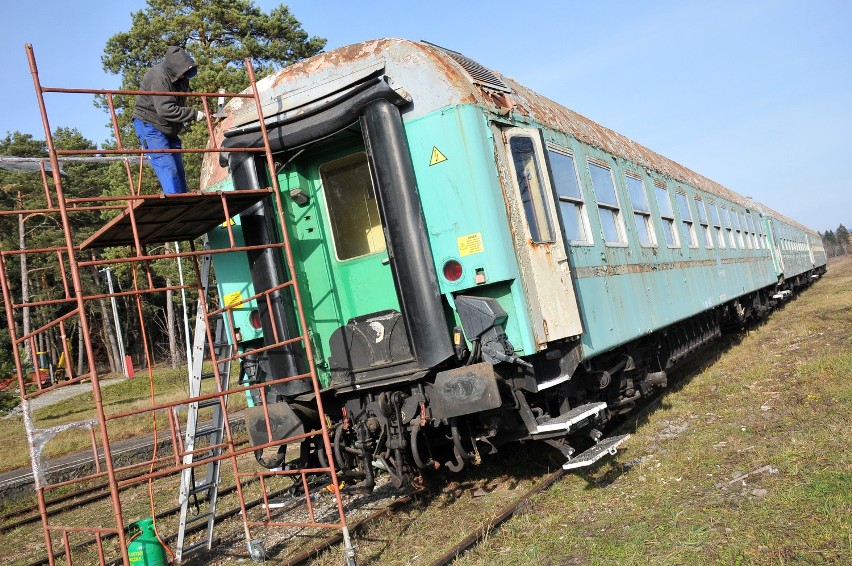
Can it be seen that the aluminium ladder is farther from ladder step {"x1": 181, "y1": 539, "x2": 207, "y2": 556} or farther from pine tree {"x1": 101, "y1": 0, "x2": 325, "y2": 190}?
pine tree {"x1": 101, "y1": 0, "x2": 325, "y2": 190}

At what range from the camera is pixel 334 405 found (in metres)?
6.35

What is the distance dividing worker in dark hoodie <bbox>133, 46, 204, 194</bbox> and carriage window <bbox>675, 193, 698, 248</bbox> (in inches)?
320

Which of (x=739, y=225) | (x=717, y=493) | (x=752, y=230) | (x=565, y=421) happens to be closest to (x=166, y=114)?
(x=565, y=421)

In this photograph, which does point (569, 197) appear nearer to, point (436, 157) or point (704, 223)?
point (436, 157)

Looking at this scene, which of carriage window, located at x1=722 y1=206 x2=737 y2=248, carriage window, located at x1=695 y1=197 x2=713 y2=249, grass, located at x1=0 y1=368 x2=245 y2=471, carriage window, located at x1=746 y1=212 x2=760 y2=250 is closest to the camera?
carriage window, located at x1=695 y1=197 x2=713 y2=249

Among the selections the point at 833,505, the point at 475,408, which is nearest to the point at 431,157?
the point at 475,408

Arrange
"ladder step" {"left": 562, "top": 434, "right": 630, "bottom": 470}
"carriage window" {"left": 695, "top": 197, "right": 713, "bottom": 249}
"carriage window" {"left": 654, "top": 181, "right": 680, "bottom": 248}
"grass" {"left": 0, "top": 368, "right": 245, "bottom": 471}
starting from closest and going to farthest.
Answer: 1. "ladder step" {"left": 562, "top": 434, "right": 630, "bottom": 470}
2. "carriage window" {"left": 654, "top": 181, "right": 680, "bottom": 248}
3. "carriage window" {"left": 695, "top": 197, "right": 713, "bottom": 249}
4. "grass" {"left": 0, "top": 368, "right": 245, "bottom": 471}

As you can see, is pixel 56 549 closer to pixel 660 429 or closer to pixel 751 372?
pixel 660 429

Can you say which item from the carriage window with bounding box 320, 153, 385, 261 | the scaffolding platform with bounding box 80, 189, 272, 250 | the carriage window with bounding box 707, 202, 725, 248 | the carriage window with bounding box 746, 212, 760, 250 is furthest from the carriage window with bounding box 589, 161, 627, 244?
the carriage window with bounding box 746, 212, 760, 250

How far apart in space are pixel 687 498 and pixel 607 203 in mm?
3662

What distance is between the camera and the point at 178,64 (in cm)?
581

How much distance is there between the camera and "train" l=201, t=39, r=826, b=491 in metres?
5.54

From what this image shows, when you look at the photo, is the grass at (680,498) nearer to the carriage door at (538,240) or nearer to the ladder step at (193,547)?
the ladder step at (193,547)

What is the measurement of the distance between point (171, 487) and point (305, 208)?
5.46m
